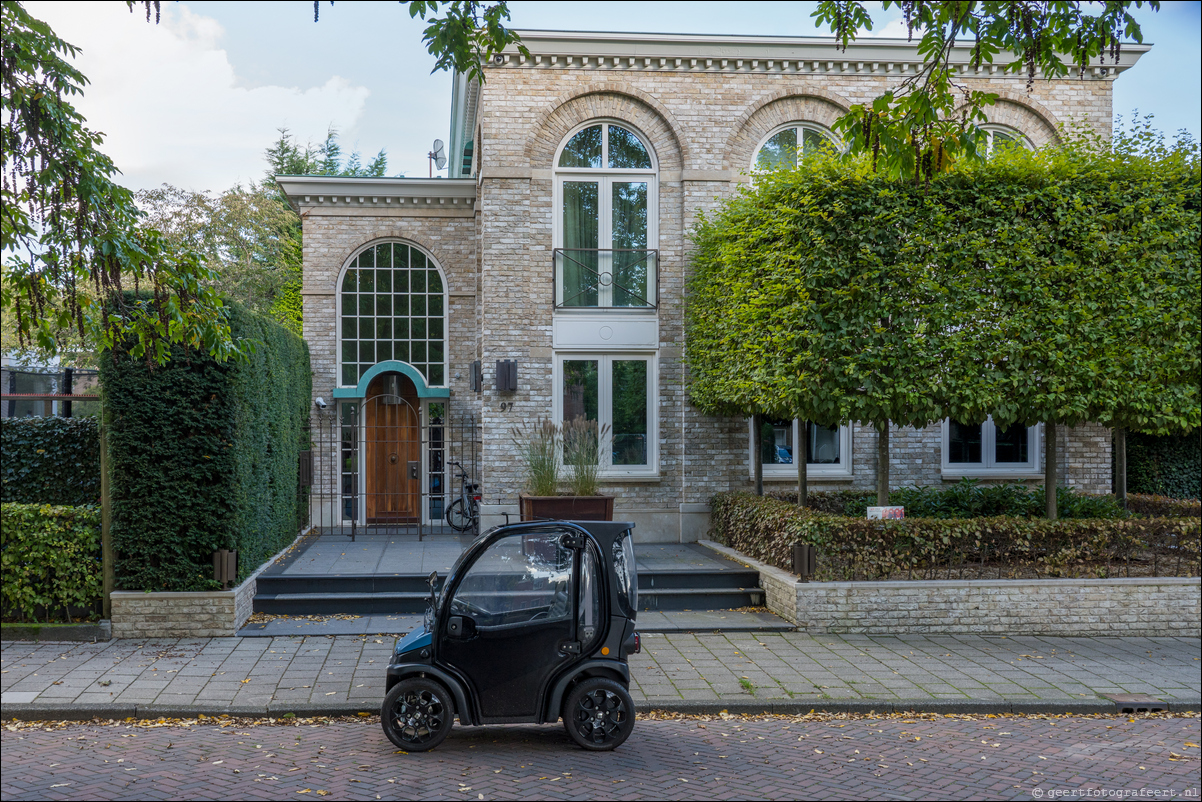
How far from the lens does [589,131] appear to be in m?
14.1

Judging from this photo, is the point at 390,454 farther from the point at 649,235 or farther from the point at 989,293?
the point at 989,293

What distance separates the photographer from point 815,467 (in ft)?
46.3

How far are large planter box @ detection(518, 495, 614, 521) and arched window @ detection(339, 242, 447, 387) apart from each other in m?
5.32

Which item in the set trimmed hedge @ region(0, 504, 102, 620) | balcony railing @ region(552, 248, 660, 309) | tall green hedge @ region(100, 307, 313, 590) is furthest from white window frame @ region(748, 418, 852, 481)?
trimmed hedge @ region(0, 504, 102, 620)

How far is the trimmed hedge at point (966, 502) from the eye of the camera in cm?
1277

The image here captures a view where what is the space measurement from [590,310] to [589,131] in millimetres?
2819

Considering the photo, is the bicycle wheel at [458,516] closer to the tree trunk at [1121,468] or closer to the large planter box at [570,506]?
the large planter box at [570,506]

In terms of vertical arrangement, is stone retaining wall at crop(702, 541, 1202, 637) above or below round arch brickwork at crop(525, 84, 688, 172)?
below

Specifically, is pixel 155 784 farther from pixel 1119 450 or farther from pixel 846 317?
pixel 1119 450

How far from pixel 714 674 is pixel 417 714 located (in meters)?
2.93

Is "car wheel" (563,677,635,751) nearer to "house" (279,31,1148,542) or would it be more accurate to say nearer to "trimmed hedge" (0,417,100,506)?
"trimmed hedge" (0,417,100,506)

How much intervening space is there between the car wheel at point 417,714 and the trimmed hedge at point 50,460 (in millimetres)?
5212

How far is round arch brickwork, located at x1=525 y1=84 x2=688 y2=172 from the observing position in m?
13.8

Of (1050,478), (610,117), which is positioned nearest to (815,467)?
(1050,478)
